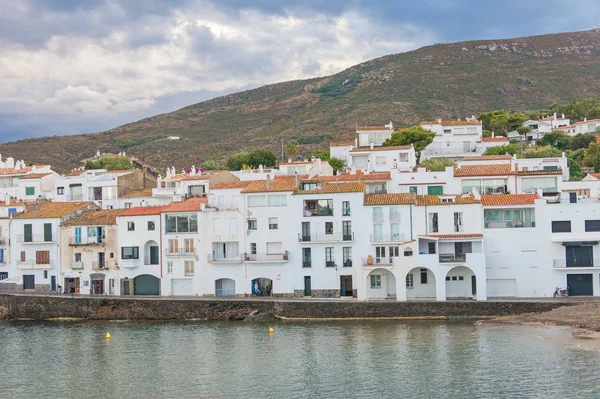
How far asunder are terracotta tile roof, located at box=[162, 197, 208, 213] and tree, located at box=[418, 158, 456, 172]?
83.6 ft

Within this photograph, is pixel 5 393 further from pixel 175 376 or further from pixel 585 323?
pixel 585 323

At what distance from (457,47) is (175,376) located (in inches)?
6582

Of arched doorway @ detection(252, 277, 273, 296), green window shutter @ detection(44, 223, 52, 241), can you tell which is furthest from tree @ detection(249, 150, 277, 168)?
arched doorway @ detection(252, 277, 273, 296)

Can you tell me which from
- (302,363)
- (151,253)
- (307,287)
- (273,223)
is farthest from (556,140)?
(302,363)

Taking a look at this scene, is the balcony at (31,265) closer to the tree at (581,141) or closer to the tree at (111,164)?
the tree at (111,164)

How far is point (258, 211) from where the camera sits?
6044 centimetres

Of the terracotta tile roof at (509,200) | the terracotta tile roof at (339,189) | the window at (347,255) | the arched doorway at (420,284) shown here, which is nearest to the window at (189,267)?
the terracotta tile roof at (339,189)

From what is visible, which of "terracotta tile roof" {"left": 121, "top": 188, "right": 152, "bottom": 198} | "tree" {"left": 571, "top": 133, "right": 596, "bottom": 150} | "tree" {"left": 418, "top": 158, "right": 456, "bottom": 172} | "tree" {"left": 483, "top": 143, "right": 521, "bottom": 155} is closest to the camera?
"terracotta tile roof" {"left": 121, "top": 188, "right": 152, "bottom": 198}

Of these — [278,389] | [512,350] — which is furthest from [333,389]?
[512,350]

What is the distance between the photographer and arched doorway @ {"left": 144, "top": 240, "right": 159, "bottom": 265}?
2474 inches

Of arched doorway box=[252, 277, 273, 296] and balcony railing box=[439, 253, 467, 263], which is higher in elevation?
balcony railing box=[439, 253, 467, 263]

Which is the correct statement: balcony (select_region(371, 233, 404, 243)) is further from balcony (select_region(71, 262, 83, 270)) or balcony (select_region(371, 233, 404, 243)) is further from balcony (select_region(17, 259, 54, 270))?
balcony (select_region(17, 259, 54, 270))

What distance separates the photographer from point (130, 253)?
63344 mm

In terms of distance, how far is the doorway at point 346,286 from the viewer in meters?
58.5
